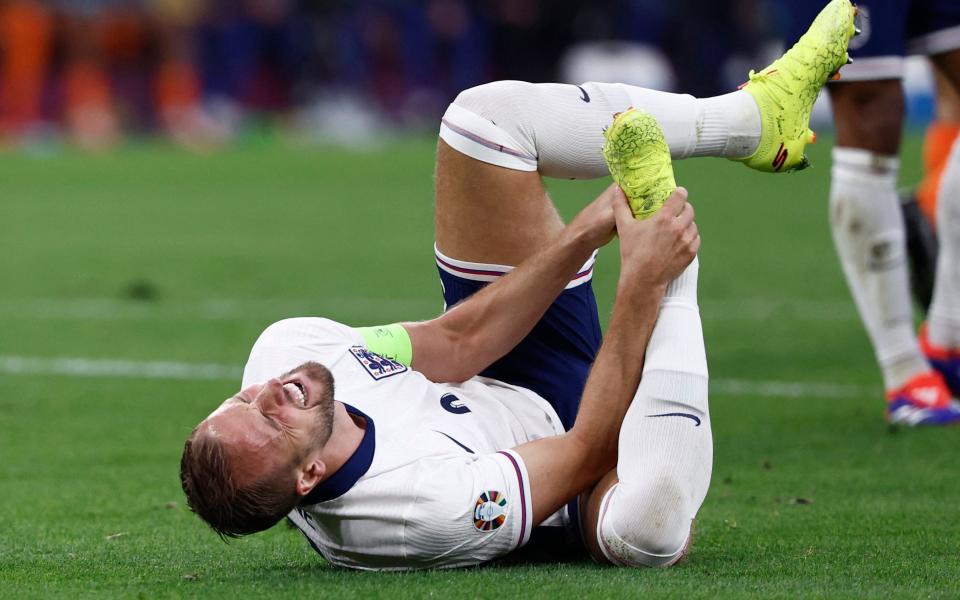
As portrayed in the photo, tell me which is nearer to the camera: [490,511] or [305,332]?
[490,511]

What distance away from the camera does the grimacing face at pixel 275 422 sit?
2975mm

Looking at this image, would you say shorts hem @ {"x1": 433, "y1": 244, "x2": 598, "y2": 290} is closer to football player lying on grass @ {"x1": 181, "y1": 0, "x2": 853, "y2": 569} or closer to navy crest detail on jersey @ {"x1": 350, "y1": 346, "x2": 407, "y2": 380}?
football player lying on grass @ {"x1": 181, "y1": 0, "x2": 853, "y2": 569}

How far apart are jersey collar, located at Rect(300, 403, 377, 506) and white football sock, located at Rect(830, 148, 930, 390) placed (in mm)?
2514

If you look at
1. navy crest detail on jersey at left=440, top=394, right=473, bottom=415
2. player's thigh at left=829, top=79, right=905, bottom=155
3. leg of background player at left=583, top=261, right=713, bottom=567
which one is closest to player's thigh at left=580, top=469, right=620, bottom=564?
leg of background player at left=583, top=261, right=713, bottom=567

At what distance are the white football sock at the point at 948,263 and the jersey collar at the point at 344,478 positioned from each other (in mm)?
2808

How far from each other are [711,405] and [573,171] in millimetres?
1946

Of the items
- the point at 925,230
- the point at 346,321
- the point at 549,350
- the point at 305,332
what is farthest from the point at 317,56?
the point at 305,332

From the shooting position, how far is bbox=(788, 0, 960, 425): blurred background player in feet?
16.4

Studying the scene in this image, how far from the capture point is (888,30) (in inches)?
197

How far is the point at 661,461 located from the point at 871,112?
91.2 inches

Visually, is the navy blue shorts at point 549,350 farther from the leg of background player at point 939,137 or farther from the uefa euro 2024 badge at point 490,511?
the leg of background player at point 939,137

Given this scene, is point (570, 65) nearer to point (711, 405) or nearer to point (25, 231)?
point (25, 231)

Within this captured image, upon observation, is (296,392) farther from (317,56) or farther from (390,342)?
(317,56)

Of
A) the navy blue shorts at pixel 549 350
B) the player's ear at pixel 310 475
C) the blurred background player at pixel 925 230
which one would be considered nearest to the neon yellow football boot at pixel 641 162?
the navy blue shorts at pixel 549 350
